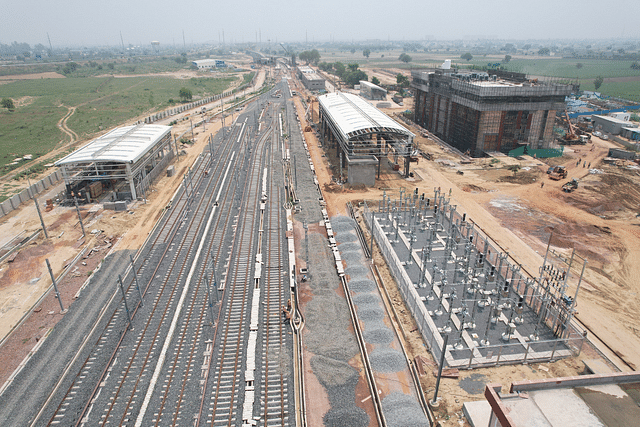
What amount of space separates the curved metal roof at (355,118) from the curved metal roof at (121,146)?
84.5 feet

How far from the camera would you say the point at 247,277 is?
29562mm

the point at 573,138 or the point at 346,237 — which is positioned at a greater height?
the point at 573,138

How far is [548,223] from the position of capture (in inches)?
1549

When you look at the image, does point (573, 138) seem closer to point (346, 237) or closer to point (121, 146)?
point (346, 237)

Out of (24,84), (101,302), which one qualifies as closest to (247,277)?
(101,302)

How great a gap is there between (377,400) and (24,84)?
658ft

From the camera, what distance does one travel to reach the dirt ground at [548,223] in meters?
21.9

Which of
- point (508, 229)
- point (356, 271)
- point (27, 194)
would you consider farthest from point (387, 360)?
point (27, 194)

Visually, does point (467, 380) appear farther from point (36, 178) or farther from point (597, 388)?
point (36, 178)

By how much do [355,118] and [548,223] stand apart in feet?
95.5

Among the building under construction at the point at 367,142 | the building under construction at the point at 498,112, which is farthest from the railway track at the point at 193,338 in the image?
the building under construction at the point at 498,112

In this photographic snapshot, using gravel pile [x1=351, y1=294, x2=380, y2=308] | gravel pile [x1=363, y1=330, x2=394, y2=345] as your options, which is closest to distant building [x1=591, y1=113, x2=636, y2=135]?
gravel pile [x1=351, y1=294, x2=380, y2=308]

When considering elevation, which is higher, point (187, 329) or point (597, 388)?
point (597, 388)

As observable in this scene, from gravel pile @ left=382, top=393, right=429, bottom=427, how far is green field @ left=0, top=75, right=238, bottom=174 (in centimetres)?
6269
